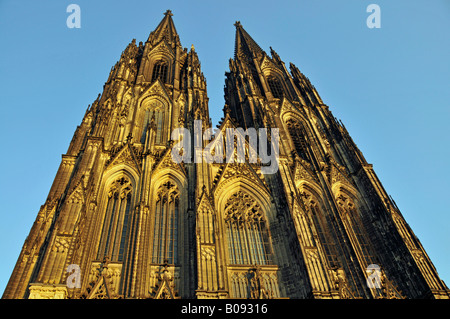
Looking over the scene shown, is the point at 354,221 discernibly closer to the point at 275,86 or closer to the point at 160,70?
the point at 275,86

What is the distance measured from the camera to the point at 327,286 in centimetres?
1559

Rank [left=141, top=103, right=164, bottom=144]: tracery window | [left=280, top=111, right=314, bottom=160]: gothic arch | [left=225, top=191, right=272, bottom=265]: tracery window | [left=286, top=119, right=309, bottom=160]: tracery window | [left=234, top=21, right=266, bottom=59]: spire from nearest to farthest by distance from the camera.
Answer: [left=225, top=191, right=272, bottom=265]: tracery window, [left=141, top=103, right=164, bottom=144]: tracery window, [left=286, top=119, right=309, bottom=160]: tracery window, [left=280, top=111, right=314, bottom=160]: gothic arch, [left=234, top=21, right=266, bottom=59]: spire

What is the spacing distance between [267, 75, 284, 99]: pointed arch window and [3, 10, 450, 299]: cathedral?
528 cm

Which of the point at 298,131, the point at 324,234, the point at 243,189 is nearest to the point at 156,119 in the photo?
the point at 243,189

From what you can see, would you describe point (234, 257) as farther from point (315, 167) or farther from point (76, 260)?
point (315, 167)

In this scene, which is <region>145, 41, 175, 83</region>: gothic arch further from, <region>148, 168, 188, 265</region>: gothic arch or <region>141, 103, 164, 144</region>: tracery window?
<region>148, 168, 188, 265</region>: gothic arch

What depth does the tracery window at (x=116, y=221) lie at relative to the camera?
667 inches

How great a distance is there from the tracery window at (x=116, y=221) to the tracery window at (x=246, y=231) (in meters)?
5.46

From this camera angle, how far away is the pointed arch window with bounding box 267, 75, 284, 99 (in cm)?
3381

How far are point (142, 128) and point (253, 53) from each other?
66.8 feet

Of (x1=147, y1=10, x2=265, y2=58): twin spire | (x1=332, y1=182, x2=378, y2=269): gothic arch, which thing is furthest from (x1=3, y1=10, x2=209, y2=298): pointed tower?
(x1=147, y1=10, x2=265, y2=58): twin spire

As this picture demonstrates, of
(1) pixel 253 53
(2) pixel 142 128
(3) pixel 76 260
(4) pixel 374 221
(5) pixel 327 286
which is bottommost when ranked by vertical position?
(5) pixel 327 286

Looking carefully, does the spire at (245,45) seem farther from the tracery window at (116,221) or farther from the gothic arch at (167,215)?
the tracery window at (116,221)
